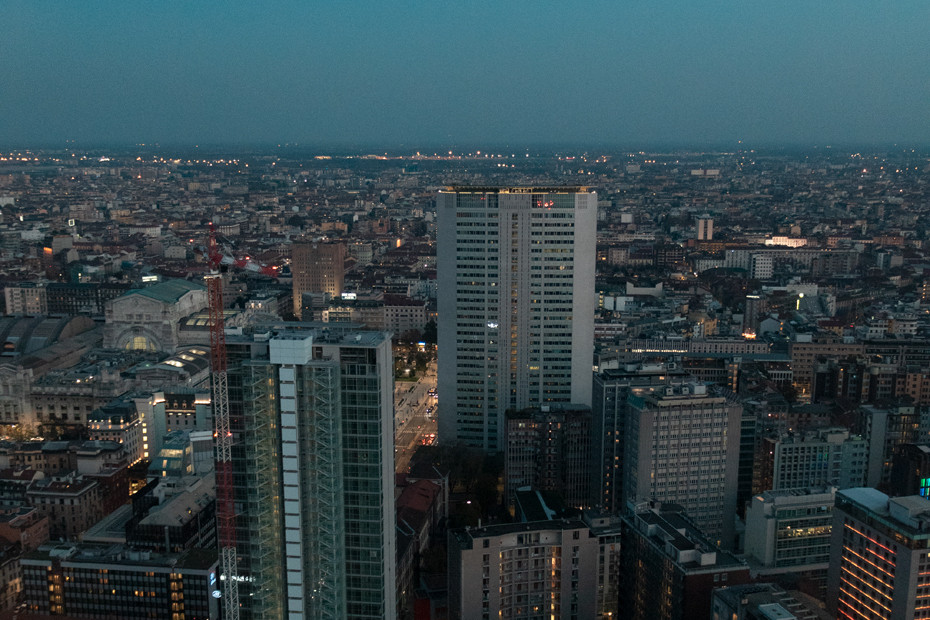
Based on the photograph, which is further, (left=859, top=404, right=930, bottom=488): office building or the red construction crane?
(left=859, top=404, right=930, bottom=488): office building

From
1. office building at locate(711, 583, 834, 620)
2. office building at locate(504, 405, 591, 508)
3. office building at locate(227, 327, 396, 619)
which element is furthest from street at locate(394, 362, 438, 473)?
office building at locate(711, 583, 834, 620)

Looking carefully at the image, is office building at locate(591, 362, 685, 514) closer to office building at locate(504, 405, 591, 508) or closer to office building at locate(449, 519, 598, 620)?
office building at locate(504, 405, 591, 508)

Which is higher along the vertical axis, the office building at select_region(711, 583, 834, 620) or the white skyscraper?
the white skyscraper

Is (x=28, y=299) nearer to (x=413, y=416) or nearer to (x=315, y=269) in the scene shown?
(x=315, y=269)

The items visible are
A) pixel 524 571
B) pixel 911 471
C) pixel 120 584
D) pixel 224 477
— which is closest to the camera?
pixel 224 477

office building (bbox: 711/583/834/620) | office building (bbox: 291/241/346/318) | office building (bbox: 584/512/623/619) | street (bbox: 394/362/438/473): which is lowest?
street (bbox: 394/362/438/473)

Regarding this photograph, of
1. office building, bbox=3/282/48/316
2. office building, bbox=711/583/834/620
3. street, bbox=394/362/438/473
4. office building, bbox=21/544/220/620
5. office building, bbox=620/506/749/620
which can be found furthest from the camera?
office building, bbox=3/282/48/316

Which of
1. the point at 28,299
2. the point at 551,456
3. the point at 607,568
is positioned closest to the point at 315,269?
the point at 28,299

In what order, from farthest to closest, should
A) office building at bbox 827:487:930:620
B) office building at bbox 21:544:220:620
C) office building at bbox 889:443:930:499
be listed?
office building at bbox 889:443:930:499 → office building at bbox 21:544:220:620 → office building at bbox 827:487:930:620
